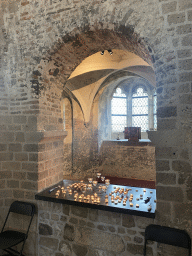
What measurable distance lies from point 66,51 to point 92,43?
19.4 inches

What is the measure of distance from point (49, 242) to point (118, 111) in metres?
8.36

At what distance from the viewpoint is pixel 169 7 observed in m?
2.60

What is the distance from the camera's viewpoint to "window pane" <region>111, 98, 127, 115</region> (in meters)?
10.9

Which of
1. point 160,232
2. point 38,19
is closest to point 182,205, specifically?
point 160,232

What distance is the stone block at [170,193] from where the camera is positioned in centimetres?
251

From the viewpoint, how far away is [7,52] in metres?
3.71

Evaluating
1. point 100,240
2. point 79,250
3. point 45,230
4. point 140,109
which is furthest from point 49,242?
point 140,109

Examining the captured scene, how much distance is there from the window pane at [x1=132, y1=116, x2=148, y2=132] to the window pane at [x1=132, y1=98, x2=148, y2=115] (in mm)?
278

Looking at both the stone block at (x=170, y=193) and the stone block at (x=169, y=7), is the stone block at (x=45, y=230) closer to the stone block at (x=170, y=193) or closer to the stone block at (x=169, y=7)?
the stone block at (x=170, y=193)

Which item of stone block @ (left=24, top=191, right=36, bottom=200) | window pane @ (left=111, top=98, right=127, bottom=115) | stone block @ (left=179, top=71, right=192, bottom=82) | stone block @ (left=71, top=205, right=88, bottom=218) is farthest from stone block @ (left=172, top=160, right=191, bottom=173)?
window pane @ (left=111, top=98, right=127, bottom=115)

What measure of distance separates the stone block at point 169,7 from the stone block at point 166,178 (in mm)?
2187

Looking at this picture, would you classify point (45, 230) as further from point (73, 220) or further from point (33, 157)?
point (33, 157)

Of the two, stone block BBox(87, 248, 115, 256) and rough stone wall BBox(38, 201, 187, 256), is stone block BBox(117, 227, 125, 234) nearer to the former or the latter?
rough stone wall BBox(38, 201, 187, 256)

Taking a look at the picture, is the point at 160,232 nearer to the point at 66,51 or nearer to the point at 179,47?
the point at 179,47
